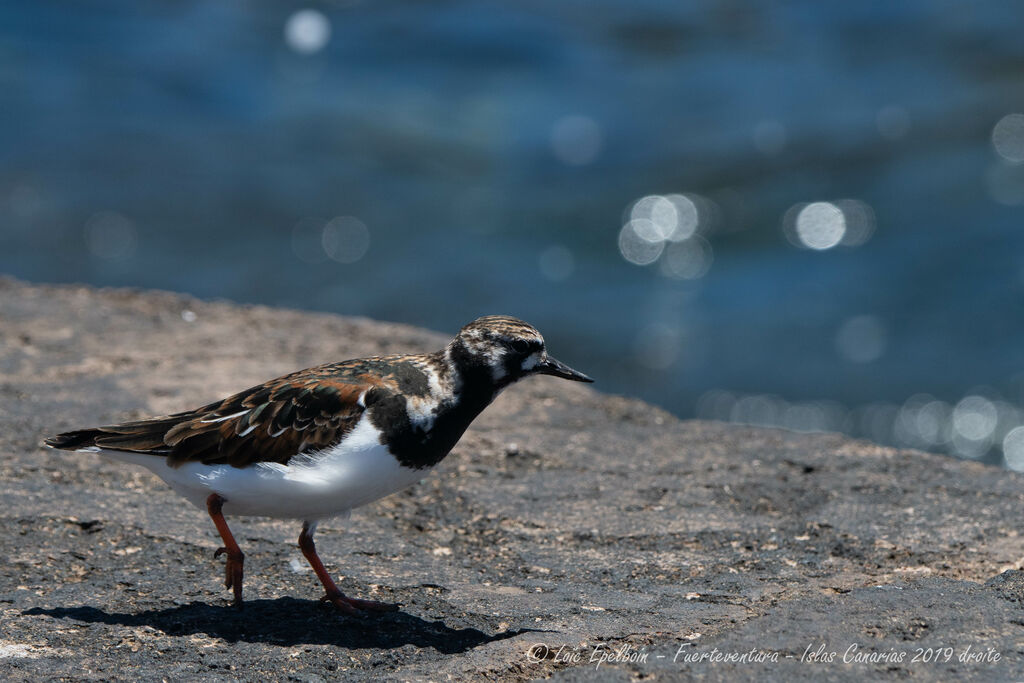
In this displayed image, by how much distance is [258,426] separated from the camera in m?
4.31

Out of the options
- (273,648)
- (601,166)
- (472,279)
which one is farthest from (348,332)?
(601,166)

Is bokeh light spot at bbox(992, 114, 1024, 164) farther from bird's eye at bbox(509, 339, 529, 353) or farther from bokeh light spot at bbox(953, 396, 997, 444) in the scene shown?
bird's eye at bbox(509, 339, 529, 353)

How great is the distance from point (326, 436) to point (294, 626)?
0.69m

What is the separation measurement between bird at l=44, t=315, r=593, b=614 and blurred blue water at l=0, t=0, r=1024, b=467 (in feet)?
22.5

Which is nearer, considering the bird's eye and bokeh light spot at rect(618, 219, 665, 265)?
the bird's eye

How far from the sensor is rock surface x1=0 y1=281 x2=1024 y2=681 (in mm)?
3742

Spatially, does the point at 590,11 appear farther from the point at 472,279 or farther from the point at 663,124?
A: the point at 472,279

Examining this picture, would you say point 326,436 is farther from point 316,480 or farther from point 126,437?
point 126,437

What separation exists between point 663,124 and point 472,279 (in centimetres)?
360

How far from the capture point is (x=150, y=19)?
16828mm

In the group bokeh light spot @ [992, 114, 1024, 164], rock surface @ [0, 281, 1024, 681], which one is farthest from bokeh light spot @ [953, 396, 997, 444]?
rock surface @ [0, 281, 1024, 681]

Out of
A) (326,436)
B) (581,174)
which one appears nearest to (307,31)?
(581,174)

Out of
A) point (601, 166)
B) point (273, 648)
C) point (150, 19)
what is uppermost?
point (150, 19)

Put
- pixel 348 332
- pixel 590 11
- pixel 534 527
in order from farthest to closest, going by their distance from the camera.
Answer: pixel 590 11 → pixel 348 332 → pixel 534 527
